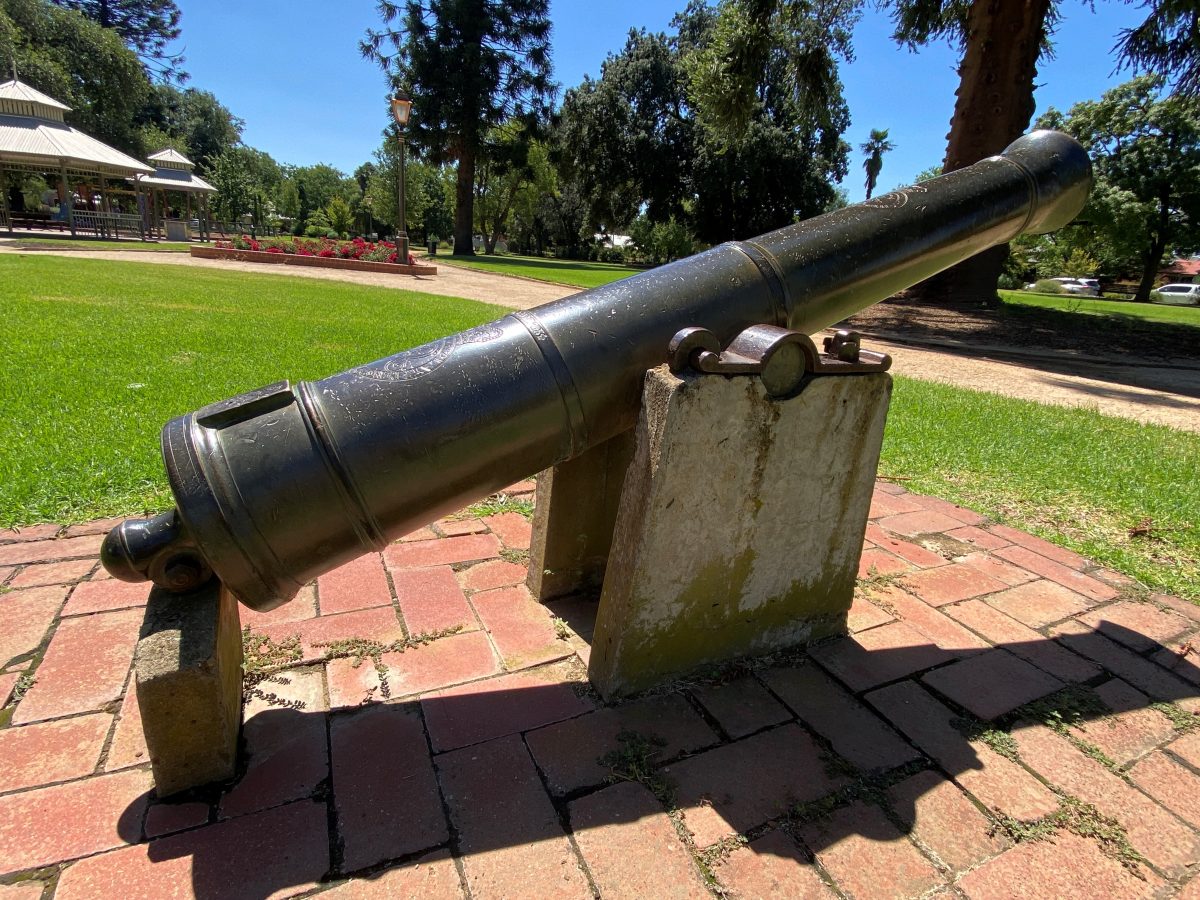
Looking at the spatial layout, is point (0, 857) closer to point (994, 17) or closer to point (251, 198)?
point (994, 17)

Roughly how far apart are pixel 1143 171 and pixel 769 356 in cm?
3645

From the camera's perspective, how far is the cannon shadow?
4.58 ft

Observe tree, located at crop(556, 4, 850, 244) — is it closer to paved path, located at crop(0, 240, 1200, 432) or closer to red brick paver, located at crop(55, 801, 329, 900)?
paved path, located at crop(0, 240, 1200, 432)

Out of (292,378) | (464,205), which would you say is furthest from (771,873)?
(464,205)

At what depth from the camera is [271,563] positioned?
1.38 m

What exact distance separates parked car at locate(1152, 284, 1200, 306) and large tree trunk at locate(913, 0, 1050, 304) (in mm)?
29981

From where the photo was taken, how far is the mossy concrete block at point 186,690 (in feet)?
4.63

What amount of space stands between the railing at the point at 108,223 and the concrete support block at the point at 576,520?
98.2 ft

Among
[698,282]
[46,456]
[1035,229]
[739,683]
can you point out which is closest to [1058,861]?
[739,683]

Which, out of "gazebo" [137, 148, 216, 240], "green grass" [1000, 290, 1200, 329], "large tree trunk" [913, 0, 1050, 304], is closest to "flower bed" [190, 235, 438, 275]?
"gazebo" [137, 148, 216, 240]

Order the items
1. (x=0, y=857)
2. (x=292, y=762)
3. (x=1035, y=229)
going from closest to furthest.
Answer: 1. (x=0, y=857)
2. (x=292, y=762)
3. (x=1035, y=229)

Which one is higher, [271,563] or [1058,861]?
[271,563]

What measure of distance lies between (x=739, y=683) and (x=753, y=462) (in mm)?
719

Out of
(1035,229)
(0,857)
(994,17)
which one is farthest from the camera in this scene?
(994,17)
